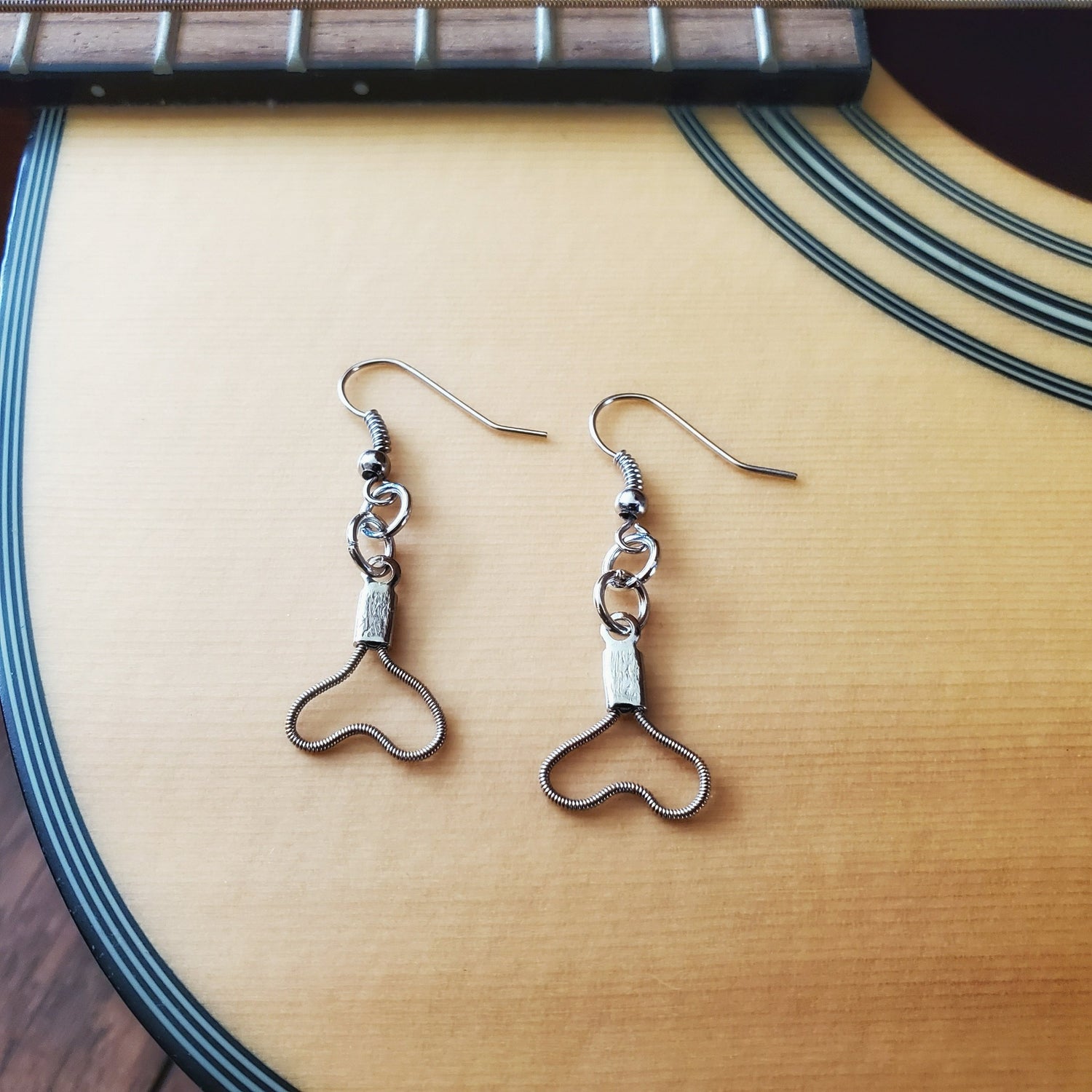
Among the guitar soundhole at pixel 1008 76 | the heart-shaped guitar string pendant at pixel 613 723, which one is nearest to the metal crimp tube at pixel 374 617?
the heart-shaped guitar string pendant at pixel 613 723

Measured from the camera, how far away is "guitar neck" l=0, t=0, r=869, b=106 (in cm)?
66

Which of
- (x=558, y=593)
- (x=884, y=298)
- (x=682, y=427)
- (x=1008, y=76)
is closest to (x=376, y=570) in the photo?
(x=558, y=593)

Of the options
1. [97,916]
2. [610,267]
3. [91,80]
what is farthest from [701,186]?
[97,916]

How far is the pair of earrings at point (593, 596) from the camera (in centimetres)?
49

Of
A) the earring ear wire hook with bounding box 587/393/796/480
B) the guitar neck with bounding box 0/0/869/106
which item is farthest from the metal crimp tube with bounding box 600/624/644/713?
the guitar neck with bounding box 0/0/869/106

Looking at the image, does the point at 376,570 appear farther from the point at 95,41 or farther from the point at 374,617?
the point at 95,41

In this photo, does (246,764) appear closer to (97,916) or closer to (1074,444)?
(97,916)

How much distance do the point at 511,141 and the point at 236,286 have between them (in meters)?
0.23

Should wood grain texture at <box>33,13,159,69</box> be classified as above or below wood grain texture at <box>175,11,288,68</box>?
below

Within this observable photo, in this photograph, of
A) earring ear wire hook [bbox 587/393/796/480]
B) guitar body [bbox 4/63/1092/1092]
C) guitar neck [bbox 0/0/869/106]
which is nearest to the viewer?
guitar body [bbox 4/63/1092/1092]

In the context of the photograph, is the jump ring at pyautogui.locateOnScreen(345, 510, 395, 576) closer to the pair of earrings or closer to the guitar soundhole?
the pair of earrings

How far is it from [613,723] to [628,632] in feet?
0.17

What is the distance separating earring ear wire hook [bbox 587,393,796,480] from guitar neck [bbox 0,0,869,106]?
0.27 m

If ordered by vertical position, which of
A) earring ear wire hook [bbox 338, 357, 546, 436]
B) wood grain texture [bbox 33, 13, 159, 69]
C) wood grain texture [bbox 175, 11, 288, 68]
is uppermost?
wood grain texture [bbox 175, 11, 288, 68]
